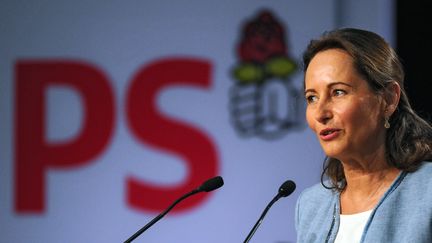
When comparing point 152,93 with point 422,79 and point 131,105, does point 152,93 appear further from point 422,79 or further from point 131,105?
point 422,79

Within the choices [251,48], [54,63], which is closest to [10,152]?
[54,63]

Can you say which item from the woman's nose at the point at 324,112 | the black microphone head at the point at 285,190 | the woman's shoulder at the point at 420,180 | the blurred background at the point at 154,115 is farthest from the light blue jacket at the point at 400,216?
the blurred background at the point at 154,115

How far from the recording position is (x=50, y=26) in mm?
3879

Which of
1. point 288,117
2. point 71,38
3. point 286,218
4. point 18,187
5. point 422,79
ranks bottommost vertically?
point 286,218

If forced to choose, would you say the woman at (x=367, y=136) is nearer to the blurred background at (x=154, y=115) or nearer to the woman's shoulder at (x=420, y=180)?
the woman's shoulder at (x=420, y=180)

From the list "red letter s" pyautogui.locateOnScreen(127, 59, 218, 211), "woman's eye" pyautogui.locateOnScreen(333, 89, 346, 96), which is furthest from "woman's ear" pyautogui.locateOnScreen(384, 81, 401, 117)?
"red letter s" pyautogui.locateOnScreen(127, 59, 218, 211)

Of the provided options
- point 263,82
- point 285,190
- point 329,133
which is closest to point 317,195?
point 285,190

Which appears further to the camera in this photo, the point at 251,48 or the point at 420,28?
the point at 251,48

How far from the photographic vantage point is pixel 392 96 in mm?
1786

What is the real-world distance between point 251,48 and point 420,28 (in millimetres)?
1023

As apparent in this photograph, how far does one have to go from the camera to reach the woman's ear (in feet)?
5.82

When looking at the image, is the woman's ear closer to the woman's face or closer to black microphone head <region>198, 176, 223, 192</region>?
the woman's face

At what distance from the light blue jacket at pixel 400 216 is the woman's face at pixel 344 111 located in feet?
0.48

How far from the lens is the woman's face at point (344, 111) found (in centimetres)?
171
